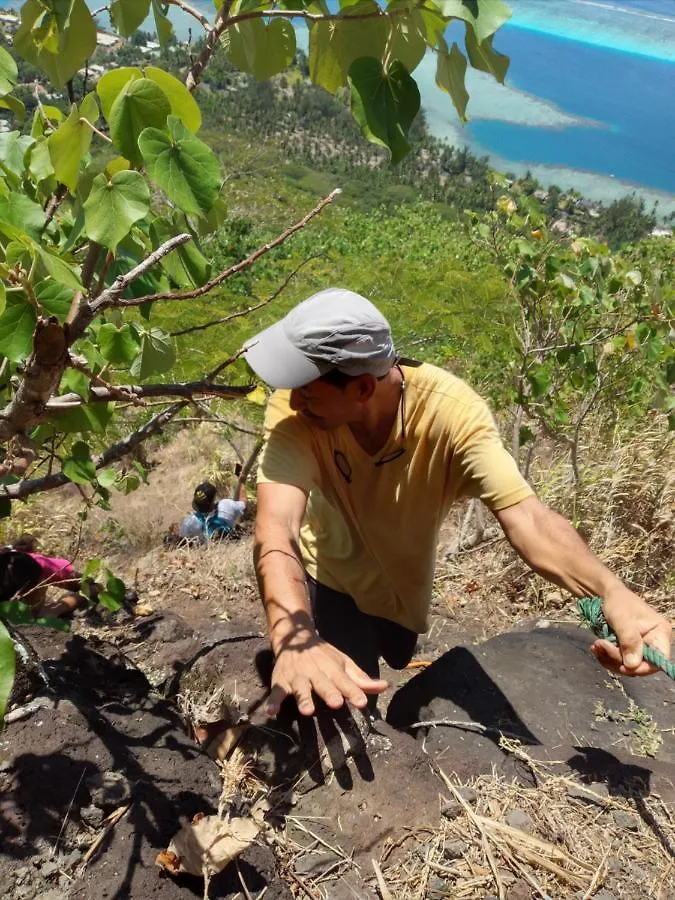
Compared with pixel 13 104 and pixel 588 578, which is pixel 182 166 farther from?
pixel 588 578

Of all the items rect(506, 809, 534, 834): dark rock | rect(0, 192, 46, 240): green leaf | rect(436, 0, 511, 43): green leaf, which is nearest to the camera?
rect(436, 0, 511, 43): green leaf

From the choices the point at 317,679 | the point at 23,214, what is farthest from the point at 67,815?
the point at 23,214

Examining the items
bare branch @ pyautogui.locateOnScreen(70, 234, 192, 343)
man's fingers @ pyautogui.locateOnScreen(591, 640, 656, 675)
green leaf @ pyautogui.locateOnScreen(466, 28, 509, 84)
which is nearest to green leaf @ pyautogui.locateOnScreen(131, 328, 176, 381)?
bare branch @ pyautogui.locateOnScreen(70, 234, 192, 343)

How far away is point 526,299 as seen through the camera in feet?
12.8

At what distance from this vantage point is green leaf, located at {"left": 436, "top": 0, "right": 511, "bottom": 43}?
82 cm

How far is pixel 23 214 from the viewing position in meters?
1.23

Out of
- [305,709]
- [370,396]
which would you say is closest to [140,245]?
[370,396]

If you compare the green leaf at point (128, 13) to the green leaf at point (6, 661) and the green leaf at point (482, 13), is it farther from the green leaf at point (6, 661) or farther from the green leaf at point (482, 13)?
the green leaf at point (6, 661)

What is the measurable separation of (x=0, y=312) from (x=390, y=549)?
168 cm

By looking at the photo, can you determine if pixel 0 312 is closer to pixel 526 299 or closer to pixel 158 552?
pixel 526 299

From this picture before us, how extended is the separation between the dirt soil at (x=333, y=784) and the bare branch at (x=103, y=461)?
0.52 meters

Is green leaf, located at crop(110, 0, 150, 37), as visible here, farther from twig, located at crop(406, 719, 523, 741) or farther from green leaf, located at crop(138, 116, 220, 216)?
twig, located at crop(406, 719, 523, 741)

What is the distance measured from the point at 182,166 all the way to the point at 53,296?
272mm

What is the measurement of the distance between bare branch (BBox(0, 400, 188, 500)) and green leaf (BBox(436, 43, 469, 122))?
2.63ft
